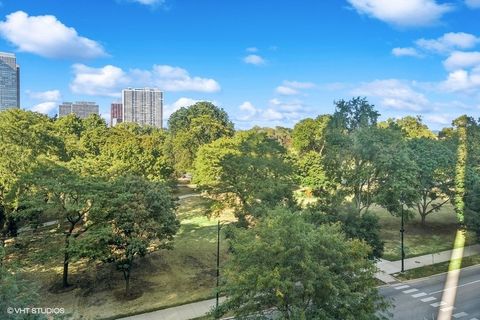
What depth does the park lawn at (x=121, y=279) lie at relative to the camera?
85.0ft

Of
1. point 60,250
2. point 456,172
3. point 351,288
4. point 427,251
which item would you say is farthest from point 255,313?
point 456,172

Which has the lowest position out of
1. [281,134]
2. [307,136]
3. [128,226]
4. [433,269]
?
[433,269]

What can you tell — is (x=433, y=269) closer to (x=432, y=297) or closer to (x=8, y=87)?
(x=432, y=297)

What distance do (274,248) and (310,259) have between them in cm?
152

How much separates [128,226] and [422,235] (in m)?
30.7

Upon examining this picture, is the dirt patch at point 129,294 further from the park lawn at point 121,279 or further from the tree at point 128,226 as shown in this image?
the tree at point 128,226

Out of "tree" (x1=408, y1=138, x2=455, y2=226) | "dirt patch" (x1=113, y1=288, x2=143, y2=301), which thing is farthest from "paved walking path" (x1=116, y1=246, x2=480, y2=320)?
"tree" (x1=408, y1=138, x2=455, y2=226)

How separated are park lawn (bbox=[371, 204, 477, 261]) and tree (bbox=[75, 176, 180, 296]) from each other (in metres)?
20.2

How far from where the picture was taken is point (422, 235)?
41.1 metres

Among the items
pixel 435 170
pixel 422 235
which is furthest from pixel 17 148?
pixel 422 235

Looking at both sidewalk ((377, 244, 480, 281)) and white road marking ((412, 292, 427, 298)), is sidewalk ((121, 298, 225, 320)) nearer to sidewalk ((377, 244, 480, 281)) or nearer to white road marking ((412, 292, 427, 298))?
white road marking ((412, 292, 427, 298))

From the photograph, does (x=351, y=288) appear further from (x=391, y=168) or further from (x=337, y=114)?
(x=337, y=114)

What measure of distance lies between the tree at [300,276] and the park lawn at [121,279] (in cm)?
1123

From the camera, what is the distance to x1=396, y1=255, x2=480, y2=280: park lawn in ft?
99.4
